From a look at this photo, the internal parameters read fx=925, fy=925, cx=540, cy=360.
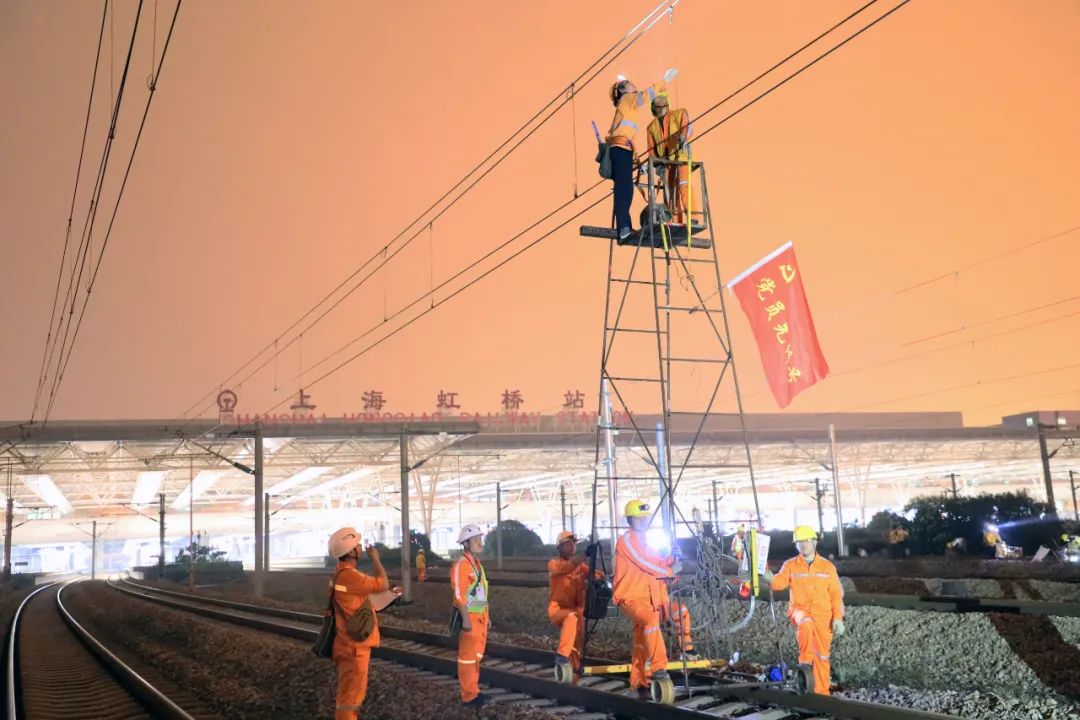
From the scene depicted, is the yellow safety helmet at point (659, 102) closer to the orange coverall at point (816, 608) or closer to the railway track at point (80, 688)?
the orange coverall at point (816, 608)

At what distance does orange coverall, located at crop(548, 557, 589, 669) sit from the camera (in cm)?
1079

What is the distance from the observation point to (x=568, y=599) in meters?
10.9

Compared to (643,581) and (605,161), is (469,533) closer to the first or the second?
(643,581)

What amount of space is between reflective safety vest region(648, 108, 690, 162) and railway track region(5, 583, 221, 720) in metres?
8.47

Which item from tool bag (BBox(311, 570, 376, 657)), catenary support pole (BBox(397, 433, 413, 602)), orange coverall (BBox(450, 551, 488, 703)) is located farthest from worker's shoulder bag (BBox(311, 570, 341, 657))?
catenary support pole (BBox(397, 433, 413, 602))

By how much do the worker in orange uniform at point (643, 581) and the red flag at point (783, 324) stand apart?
277 centimetres

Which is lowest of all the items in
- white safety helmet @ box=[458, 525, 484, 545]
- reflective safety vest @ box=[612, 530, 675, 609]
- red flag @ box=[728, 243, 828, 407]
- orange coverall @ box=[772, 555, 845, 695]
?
orange coverall @ box=[772, 555, 845, 695]

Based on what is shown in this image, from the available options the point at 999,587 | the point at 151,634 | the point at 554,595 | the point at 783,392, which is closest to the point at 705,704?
the point at 554,595

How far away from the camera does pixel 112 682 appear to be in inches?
617

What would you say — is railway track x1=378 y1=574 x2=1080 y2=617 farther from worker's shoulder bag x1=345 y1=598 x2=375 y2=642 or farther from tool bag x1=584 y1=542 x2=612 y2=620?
worker's shoulder bag x1=345 y1=598 x2=375 y2=642

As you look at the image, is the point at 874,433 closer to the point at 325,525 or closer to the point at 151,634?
the point at 151,634

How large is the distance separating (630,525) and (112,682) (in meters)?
11.0

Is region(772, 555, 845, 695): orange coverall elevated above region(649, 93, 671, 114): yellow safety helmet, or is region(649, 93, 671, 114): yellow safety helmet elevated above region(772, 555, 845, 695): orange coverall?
region(649, 93, 671, 114): yellow safety helmet

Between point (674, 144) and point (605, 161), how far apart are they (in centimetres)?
101
